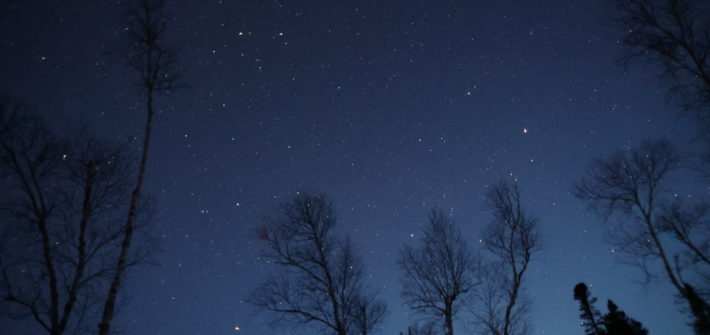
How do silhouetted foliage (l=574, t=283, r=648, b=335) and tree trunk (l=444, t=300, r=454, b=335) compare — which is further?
silhouetted foliage (l=574, t=283, r=648, b=335)

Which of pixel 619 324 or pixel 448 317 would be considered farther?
pixel 619 324

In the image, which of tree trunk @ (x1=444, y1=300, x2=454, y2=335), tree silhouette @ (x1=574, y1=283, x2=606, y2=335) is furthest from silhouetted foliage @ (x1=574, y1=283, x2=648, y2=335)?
tree trunk @ (x1=444, y1=300, x2=454, y2=335)

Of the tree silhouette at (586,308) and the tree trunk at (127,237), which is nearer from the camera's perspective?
the tree trunk at (127,237)

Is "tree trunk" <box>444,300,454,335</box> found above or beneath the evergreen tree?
beneath

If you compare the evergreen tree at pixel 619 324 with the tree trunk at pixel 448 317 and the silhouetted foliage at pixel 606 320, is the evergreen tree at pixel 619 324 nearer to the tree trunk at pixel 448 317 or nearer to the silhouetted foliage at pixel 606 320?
the silhouetted foliage at pixel 606 320

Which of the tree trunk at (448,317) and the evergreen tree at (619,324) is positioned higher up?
the evergreen tree at (619,324)

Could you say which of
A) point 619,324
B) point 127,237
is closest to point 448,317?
point 127,237

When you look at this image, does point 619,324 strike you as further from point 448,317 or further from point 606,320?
point 448,317

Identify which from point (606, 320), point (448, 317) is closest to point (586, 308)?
point (606, 320)

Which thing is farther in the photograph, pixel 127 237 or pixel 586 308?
pixel 586 308

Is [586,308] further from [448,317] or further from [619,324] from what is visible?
[448,317]

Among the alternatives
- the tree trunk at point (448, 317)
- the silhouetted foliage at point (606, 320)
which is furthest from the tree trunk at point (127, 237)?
the silhouetted foliage at point (606, 320)

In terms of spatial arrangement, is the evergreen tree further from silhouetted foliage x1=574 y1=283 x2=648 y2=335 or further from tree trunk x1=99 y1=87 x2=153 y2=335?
tree trunk x1=99 y1=87 x2=153 y2=335

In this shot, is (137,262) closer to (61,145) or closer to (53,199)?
(53,199)
